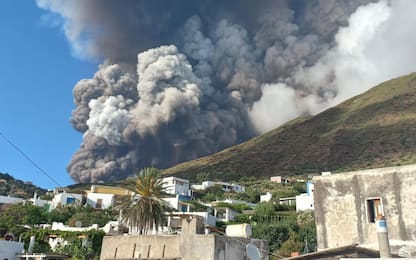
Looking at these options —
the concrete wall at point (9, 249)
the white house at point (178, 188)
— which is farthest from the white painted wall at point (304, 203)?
the concrete wall at point (9, 249)

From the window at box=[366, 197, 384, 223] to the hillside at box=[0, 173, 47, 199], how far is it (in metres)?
92.4

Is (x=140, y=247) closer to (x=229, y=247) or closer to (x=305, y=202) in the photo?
(x=229, y=247)

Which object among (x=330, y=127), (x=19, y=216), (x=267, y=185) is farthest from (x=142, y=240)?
(x=330, y=127)

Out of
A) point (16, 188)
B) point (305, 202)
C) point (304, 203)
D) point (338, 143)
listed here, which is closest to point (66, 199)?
point (304, 203)

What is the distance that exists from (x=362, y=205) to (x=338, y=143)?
96.9 metres

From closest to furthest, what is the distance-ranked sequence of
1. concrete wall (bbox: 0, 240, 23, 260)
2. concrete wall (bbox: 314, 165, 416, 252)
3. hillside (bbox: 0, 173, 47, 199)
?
concrete wall (bbox: 314, 165, 416, 252) → concrete wall (bbox: 0, 240, 23, 260) → hillside (bbox: 0, 173, 47, 199)

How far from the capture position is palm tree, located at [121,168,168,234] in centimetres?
2684

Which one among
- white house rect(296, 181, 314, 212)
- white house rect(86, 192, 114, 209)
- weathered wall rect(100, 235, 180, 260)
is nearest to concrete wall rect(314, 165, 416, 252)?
weathered wall rect(100, 235, 180, 260)

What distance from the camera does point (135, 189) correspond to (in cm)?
2873

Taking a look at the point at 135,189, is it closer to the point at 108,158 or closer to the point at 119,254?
the point at 119,254

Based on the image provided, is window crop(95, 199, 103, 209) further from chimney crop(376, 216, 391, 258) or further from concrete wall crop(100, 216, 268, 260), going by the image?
chimney crop(376, 216, 391, 258)

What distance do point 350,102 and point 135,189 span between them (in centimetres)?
12699

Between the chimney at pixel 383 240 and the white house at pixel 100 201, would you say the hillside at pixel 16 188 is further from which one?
the chimney at pixel 383 240

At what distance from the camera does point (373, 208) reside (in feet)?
59.0
